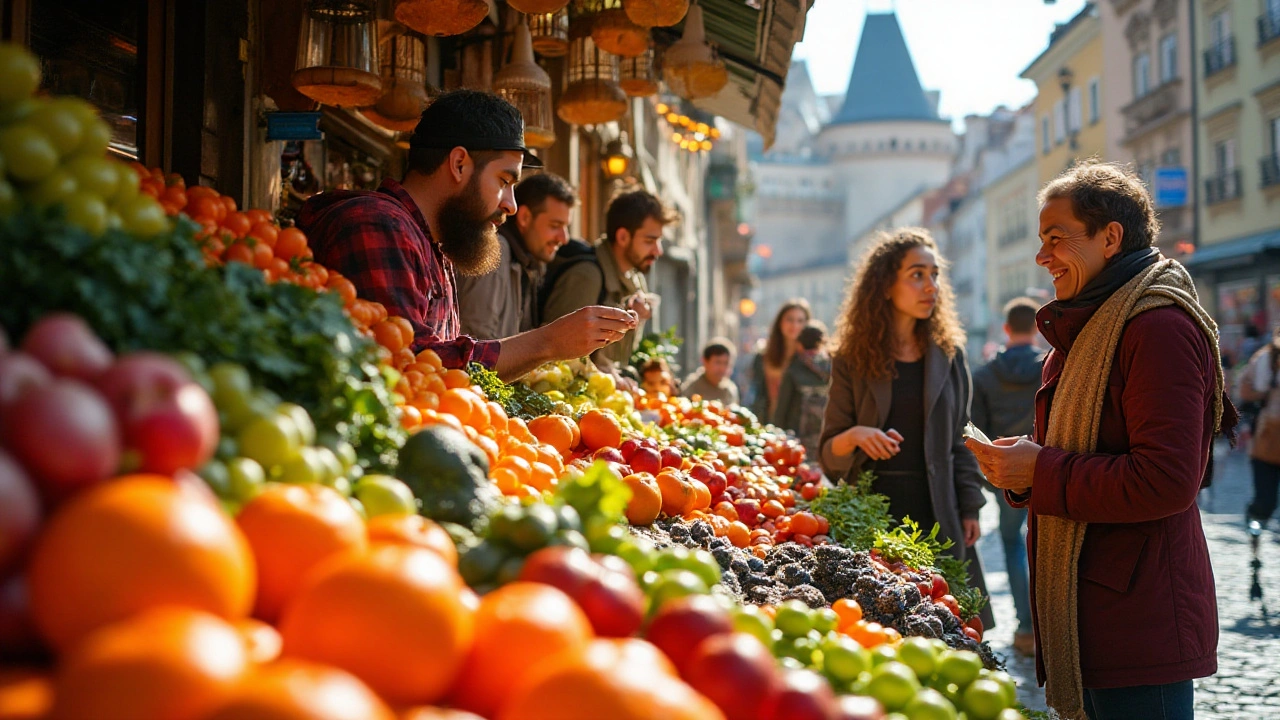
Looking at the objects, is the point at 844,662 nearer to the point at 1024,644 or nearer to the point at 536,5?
the point at 536,5

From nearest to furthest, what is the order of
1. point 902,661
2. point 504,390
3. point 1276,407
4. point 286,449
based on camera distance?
point 286,449 < point 902,661 < point 504,390 < point 1276,407

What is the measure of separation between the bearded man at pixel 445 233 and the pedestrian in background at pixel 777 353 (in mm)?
5525

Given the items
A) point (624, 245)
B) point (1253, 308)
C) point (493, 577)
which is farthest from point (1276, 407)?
point (1253, 308)

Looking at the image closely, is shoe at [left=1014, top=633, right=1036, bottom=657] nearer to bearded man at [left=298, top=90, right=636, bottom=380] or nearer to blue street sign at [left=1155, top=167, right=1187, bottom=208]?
bearded man at [left=298, top=90, right=636, bottom=380]

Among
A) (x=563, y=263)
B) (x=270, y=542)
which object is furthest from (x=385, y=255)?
(x=563, y=263)

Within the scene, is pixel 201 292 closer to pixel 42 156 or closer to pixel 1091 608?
pixel 42 156

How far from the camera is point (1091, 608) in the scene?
10.00ft

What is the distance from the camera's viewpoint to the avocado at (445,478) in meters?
1.83

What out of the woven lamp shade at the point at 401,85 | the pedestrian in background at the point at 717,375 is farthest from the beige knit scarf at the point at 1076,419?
the pedestrian in background at the point at 717,375

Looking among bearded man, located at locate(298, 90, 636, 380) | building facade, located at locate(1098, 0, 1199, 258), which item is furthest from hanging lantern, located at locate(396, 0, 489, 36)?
building facade, located at locate(1098, 0, 1199, 258)

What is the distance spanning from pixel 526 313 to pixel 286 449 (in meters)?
4.27

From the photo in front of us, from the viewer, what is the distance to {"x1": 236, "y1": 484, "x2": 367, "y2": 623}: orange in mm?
1425

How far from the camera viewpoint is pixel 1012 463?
10.3ft

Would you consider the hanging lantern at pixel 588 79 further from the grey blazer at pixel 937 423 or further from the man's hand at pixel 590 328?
the man's hand at pixel 590 328
